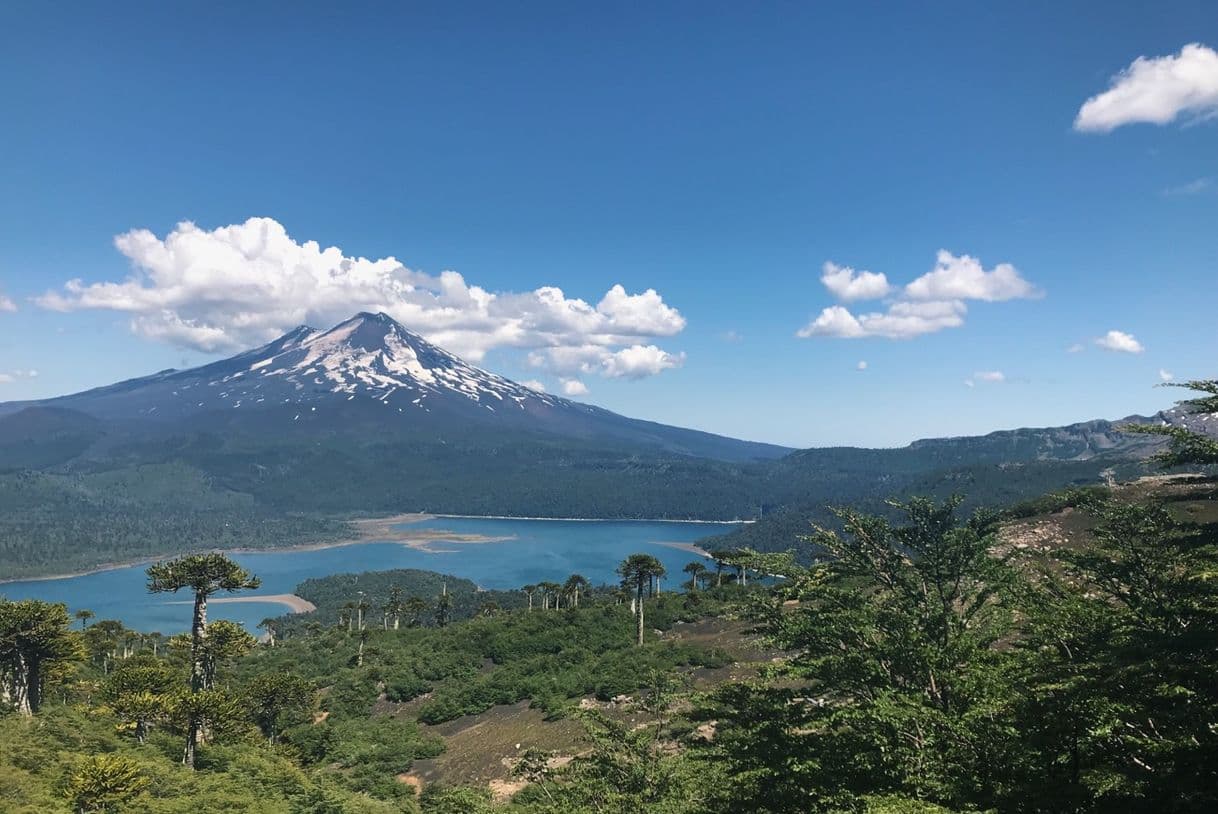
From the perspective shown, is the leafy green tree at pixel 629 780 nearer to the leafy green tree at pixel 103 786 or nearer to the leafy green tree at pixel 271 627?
the leafy green tree at pixel 103 786

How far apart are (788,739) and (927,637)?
3.38 m

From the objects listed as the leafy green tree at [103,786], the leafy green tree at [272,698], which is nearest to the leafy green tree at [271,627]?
the leafy green tree at [272,698]

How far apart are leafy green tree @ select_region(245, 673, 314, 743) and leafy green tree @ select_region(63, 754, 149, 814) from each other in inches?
592

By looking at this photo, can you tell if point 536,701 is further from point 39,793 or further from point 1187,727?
point 1187,727

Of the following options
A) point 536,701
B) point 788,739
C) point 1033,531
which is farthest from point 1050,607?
point 1033,531

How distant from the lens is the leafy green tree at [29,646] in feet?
97.9

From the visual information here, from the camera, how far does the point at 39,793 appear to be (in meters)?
19.8

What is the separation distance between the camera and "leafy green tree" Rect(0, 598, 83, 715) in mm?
29844

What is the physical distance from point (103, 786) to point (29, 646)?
50.7ft

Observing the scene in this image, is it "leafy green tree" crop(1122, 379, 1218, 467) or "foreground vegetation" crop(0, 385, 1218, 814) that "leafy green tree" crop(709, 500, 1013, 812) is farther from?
"leafy green tree" crop(1122, 379, 1218, 467)

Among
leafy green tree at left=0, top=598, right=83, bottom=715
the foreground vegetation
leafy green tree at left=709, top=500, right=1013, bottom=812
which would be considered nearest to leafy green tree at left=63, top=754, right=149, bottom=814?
the foreground vegetation

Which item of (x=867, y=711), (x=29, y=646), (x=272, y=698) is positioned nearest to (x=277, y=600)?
(x=272, y=698)

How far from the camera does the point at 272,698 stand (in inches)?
1417

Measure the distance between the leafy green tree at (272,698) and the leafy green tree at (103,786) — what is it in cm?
1503
